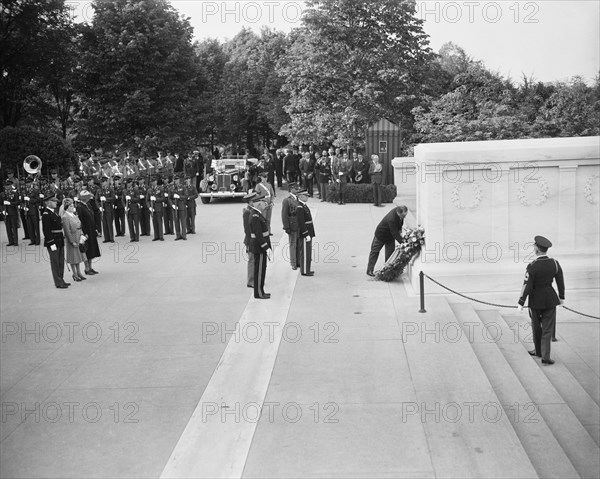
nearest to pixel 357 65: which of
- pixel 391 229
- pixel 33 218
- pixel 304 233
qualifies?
pixel 33 218

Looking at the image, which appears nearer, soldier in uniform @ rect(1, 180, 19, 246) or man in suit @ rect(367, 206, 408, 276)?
man in suit @ rect(367, 206, 408, 276)

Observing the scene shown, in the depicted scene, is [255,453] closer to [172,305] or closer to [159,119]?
[172,305]

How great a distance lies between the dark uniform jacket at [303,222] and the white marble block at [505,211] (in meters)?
2.48

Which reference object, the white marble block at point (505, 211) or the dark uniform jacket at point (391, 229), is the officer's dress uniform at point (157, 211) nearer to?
the dark uniform jacket at point (391, 229)

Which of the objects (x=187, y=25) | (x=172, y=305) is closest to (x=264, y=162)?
(x=187, y=25)

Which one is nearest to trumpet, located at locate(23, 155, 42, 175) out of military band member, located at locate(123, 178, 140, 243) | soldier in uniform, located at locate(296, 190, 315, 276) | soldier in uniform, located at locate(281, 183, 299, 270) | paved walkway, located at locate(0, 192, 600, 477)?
military band member, located at locate(123, 178, 140, 243)

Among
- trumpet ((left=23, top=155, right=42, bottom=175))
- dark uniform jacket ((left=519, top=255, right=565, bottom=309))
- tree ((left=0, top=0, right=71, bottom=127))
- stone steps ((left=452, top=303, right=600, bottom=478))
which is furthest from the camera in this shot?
tree ((left=0, top=0, right=71, bottom=127))

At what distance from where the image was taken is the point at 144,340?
1042 cm

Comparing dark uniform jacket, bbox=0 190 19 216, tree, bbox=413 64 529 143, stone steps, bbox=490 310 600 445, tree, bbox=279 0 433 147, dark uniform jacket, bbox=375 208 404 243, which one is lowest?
stone steps, bbox=490 310 600 445

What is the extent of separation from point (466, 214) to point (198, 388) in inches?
228

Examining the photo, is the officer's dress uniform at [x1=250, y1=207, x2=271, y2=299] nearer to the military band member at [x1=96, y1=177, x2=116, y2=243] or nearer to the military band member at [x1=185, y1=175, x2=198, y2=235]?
the military band member at [x1=185, y1=175, x2=198, y2=235]

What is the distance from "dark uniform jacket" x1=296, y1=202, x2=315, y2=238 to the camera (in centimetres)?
1398

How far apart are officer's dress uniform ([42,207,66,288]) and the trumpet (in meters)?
14.2

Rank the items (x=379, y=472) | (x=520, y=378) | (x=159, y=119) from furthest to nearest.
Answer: (x=159, y=119)
(x=520, y=378)
(x=379, y=472)
